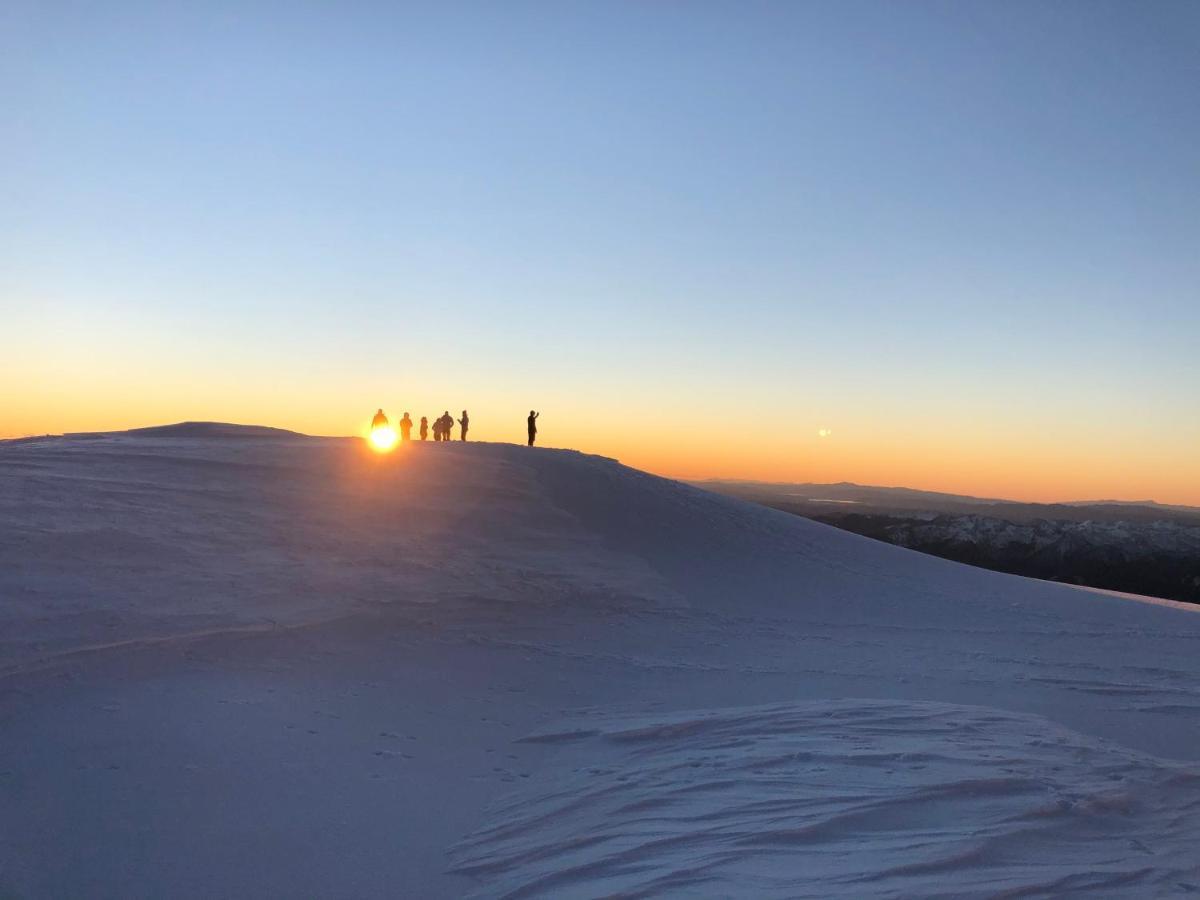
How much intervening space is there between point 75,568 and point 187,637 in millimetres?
2331

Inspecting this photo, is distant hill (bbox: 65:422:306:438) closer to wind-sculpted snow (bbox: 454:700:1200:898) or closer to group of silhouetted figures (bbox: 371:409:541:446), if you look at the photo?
group of silhouetted figures (bbox: 371:409:541:446)

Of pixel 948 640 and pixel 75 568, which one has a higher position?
pixel 75 568

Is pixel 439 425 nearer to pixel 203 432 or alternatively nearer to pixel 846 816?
pixel 203 432

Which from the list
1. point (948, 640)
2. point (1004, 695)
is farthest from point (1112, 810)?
point (948, 640)

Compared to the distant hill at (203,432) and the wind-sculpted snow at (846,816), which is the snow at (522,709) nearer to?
the wind-sculpted snow at (846,816)

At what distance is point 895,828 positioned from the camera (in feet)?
16.7

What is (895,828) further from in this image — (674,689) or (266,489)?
(266,489)

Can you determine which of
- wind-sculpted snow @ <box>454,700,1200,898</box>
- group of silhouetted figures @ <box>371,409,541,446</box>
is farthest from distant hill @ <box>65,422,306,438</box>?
wind-sculpted snow @ <box>454,700,1200,898</box>

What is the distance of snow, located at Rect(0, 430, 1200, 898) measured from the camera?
5129 mm

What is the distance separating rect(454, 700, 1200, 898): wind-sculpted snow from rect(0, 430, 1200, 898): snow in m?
0.03

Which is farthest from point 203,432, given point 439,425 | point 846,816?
point 846,816

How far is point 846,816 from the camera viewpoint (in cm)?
527

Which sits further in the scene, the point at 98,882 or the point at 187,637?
the point at 187,637

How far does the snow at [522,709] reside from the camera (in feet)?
16.8
